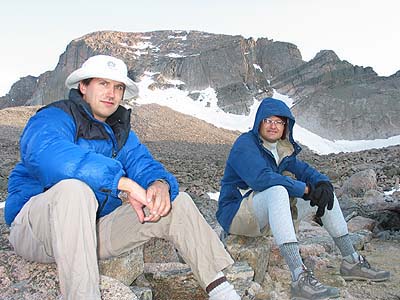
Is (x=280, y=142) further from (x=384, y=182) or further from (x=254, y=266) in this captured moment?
(x=384, y=182)

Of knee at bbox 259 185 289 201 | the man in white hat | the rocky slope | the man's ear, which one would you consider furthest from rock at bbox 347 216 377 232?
the man's ear

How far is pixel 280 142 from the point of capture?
13.2 feet

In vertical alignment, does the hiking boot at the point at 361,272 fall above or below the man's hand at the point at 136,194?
below

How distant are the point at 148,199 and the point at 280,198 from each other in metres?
1.12

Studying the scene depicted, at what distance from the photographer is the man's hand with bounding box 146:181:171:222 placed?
2672 mm

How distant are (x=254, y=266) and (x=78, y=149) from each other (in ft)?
6.26

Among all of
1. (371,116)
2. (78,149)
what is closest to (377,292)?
(78,149)

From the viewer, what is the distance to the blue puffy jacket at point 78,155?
7.95 feet

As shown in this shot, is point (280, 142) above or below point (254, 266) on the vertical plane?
above

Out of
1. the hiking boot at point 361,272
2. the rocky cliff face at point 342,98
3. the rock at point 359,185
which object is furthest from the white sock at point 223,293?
the rocky cliff face at point 342,98

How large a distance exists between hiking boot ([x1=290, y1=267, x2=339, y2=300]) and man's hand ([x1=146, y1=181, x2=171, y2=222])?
3.69 ft

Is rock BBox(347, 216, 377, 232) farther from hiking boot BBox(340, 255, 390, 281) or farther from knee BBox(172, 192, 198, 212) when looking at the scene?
knee BBox(172, 192, 198, 212)

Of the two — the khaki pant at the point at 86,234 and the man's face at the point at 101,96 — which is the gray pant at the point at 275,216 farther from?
the man's face at the point at 101,96

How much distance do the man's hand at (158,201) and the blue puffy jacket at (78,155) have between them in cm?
16
